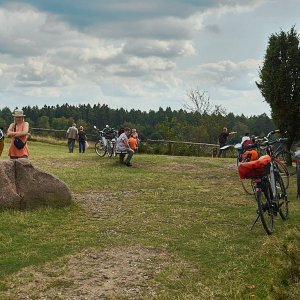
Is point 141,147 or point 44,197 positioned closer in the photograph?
point 44,197

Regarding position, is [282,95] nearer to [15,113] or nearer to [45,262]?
[15,113]

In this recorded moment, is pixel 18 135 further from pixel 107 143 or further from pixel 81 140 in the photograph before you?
pixel 81 140

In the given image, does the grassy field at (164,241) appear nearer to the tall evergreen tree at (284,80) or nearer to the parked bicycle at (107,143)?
the tall evergreen tree at (284,80)

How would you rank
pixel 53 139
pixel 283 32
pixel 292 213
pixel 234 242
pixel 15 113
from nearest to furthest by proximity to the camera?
pixel 234 242
pixel 292 213
pixel 15 113
pixel 283 32
pixel 53 139

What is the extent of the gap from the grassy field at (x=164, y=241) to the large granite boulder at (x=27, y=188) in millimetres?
262

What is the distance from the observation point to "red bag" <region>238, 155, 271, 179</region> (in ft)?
23.5

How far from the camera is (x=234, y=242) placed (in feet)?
22.3

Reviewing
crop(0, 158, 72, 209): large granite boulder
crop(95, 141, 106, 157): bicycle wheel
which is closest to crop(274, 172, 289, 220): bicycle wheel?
crop(0, 158, 72, 209): large granite boulder

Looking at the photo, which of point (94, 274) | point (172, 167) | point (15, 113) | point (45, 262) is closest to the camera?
point (94, 274)

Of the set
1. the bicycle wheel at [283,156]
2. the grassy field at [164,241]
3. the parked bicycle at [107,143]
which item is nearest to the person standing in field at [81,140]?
the parked bicycle at [107,143]

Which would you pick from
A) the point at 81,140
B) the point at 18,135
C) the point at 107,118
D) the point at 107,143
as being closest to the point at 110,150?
the point at 107,143

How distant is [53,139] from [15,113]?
25.1 metres

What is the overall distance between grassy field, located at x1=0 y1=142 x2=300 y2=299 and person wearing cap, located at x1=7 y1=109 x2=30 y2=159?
159cm

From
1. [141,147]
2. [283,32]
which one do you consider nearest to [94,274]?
[283,32]
